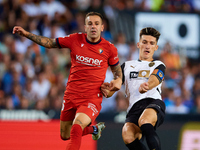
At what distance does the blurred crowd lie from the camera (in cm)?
972

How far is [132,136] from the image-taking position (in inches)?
209

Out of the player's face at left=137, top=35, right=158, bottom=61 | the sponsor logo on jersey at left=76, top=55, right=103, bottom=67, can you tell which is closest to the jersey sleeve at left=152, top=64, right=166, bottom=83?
the player's face at left=137, top=35, right=158, bottom=61

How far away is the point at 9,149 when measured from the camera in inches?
273

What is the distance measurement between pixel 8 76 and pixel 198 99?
541 cm

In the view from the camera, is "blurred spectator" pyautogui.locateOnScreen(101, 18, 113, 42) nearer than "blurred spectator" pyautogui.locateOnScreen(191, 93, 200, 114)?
No

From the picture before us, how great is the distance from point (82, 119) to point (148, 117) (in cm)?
93

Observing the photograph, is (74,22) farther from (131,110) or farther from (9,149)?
(131,110)

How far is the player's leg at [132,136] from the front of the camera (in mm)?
5309

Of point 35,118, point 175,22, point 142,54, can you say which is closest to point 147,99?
point 142,54

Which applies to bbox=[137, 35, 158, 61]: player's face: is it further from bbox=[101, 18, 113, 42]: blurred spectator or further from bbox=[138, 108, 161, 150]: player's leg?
bbox=[101, 18, 113, 42]: blurred spectator

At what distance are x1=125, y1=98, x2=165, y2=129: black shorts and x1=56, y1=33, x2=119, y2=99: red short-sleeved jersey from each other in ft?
1.99

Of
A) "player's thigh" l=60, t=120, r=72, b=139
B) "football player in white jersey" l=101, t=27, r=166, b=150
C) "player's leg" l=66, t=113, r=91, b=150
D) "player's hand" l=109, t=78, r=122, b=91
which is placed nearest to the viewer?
"player's leg" l=66, t=113, r=91, b=150

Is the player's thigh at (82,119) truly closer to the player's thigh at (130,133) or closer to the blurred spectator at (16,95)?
the player's thigh at (130,133)

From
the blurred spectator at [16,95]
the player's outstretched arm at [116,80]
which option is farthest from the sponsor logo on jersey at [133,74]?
the blurred spectator at [16,95]
